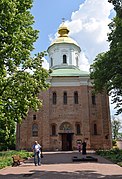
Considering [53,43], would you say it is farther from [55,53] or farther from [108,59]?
[108,59]

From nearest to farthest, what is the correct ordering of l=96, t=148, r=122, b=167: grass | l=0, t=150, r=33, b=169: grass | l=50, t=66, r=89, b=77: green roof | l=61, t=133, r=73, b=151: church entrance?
l=0, t=150, r=33, b=169: grass < l=96, t=148, r=122, b=167: grass < l=61, t=133, r=73, b=151: church entrance < l=50, t=66, r=89, b=77: green roof

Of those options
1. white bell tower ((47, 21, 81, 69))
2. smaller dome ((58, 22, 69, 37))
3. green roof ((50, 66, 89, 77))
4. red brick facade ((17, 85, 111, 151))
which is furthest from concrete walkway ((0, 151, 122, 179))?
smaller dome ((58, 22, 69, 37))

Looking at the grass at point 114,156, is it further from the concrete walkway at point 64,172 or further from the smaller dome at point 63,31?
the smaller dome at point 63,31

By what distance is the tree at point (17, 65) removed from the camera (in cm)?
1563

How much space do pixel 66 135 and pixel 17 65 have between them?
2327 cm

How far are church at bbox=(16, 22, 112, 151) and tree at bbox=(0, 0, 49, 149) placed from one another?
66.9 feet

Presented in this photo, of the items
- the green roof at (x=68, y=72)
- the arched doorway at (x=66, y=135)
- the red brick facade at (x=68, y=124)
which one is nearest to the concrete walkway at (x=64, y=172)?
the red brick facade at (x=68, y=124)

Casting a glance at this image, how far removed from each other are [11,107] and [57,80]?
24.5m

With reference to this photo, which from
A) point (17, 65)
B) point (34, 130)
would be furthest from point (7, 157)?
point (34, 130)

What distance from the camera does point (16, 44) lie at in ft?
52.1

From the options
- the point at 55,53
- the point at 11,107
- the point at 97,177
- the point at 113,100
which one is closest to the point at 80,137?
the point at 113,100

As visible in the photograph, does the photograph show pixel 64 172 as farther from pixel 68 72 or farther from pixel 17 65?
pixel 68 72

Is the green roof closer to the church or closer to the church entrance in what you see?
the church

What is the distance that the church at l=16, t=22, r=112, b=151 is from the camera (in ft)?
126
